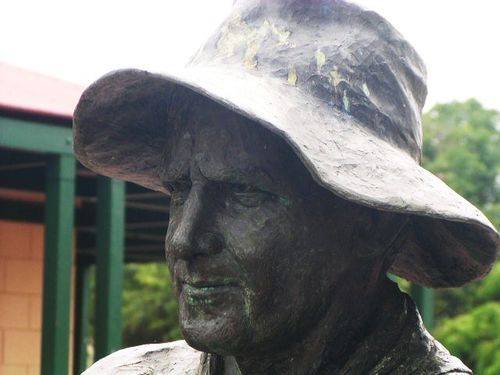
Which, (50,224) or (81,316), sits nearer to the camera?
(50,224)

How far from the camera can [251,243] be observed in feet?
7.00

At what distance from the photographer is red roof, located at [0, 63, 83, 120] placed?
646 cm

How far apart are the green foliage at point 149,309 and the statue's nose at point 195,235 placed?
1873 cm

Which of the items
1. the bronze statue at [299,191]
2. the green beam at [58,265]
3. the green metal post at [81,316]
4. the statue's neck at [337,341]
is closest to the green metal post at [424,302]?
the green beam at [58,265]

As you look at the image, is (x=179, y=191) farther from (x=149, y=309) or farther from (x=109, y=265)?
(x=149, y=309)

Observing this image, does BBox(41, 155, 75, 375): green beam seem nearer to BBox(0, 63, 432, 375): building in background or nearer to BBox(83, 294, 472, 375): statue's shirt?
BBox(0, 63, 432, 375): building in background

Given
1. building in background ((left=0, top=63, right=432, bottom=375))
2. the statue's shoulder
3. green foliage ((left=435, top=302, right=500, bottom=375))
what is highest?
the statue's shoulder

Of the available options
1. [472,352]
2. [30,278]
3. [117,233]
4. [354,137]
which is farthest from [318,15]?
[472,352]

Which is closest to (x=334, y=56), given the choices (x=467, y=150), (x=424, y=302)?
(x=424, y=302)

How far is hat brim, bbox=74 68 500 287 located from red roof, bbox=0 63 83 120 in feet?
12.8

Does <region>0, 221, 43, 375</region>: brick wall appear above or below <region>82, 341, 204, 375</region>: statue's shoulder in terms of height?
below

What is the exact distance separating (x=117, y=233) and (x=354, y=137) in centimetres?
487

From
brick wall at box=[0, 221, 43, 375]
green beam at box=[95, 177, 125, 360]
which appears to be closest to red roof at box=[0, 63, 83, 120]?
green beam at box=[95, 177, 125, 360]

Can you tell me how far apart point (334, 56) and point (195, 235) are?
1.53 feet
